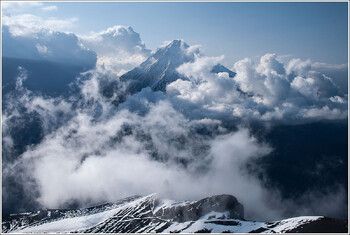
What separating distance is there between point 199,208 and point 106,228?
71182mm

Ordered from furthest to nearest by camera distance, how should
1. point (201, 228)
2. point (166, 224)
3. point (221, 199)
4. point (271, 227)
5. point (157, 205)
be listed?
point (157, 205) < point (221, 199) < point (166, 224) < point (201, 228) < point (271, 227)

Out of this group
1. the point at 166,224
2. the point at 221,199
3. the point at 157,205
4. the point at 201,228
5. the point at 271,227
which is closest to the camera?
the point at 271,227

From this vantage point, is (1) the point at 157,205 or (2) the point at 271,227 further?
(1) the point at 157,205

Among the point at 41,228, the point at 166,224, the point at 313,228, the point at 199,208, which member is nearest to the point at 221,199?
the point at 199,208

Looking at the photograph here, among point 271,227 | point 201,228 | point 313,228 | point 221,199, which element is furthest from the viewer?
point 221,199

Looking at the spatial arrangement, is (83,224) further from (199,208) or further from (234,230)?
(234,230)

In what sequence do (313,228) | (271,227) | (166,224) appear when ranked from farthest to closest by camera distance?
(166,224), (271,227), (313,228)

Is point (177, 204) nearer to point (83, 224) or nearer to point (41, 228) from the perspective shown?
point (83, 224)

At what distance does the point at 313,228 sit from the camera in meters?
133

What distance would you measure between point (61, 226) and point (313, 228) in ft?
576

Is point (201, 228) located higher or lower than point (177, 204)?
lower

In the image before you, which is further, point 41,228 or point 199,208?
point 41,228

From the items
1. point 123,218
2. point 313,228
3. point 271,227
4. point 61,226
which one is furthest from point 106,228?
point 313,228

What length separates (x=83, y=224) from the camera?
648 ft
